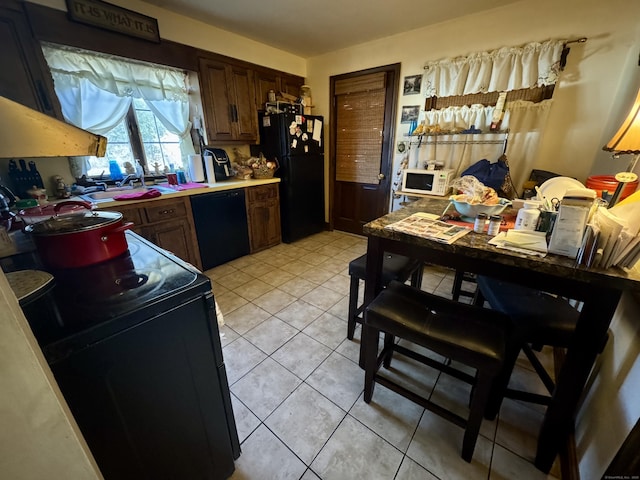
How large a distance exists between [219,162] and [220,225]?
757 mm

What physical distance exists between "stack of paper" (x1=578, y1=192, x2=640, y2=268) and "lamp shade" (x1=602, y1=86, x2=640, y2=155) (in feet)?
1.57

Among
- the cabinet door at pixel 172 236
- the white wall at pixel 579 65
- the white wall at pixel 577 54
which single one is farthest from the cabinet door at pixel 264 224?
the white wall at pixel 577 54

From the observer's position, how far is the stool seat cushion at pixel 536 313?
1.09m

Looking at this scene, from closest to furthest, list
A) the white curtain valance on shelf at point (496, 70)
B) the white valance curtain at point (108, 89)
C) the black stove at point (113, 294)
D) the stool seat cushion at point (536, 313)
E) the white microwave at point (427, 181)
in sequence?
the black stove at point (113, 294) < the stool seat cushion at point (536, 313) < the white valance curtain at point (108, 89) < the white curtain valance on shelf at point (496, 70) < the white microwave at point (427, 181)

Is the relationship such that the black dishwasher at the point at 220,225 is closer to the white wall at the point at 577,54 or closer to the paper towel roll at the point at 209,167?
the paper towel roll at the point at 209,167

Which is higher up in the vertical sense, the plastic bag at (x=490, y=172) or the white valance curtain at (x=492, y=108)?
the white valance curtain at (x=492, y=108)

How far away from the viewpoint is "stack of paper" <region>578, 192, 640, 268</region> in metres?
0.80

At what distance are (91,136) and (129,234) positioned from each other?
65 centimetres

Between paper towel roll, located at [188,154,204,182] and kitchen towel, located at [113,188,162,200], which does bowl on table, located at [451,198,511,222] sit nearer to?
kitchen towel, located at [113,188,162,200]

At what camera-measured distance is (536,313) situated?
1.16m

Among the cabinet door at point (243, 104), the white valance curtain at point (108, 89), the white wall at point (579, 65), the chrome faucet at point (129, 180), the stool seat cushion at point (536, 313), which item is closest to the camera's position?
the white wall at point (579, 65)

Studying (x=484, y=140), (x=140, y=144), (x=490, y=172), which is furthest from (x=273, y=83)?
(x=490, y=172)

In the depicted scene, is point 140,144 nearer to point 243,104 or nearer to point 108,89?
point 108,89

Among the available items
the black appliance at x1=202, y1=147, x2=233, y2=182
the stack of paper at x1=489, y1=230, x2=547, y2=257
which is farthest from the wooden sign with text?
the stack of paper at x1=489, y1=230, x2=547, y2=257
